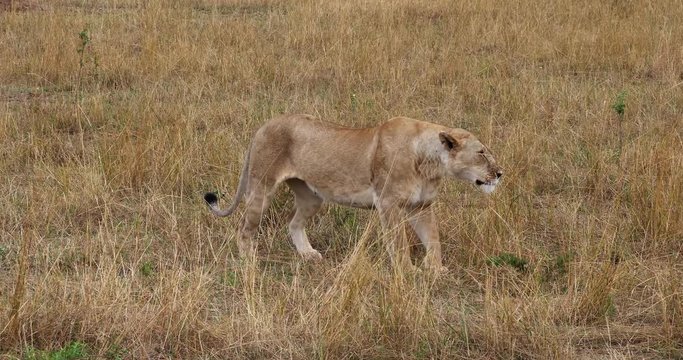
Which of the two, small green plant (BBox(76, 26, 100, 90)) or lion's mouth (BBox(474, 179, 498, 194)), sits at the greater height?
lion's mouth (BBox(474, 179, 498, 194))

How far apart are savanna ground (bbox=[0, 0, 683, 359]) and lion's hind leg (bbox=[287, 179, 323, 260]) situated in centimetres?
10

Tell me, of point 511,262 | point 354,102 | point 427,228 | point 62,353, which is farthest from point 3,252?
point 354,102

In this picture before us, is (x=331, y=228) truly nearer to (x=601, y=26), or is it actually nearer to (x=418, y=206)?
(x=418, y=206)

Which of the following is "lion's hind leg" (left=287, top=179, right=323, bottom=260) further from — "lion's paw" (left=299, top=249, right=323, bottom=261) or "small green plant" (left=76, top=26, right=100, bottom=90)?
"small green plant" (left=76, top=26, right=100, bottom=90)

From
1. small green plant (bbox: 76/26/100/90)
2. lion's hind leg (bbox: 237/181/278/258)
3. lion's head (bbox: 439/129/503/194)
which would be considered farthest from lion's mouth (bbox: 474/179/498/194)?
small green plant (bbox: 76/26/100/90)

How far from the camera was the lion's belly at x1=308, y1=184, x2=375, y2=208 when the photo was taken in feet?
17.2

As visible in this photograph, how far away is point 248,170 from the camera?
5609 mm

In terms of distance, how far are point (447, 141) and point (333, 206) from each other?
3.87ft

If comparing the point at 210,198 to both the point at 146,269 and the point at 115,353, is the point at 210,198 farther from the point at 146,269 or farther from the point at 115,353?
the point at 115,353

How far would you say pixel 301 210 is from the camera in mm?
5602

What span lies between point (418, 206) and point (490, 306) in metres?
1.21

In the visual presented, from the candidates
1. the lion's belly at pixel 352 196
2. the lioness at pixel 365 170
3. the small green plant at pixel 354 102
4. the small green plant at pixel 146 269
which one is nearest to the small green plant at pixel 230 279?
the lioness at pixel 365 170

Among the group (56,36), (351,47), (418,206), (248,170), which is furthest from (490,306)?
(56,36)

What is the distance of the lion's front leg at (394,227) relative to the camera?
484 centimetres
